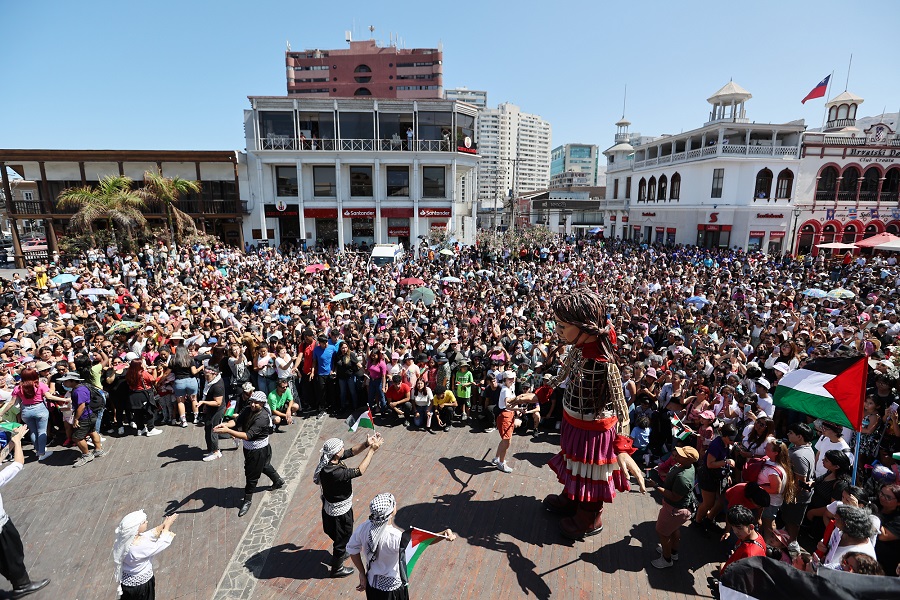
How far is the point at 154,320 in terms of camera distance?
38.4ft

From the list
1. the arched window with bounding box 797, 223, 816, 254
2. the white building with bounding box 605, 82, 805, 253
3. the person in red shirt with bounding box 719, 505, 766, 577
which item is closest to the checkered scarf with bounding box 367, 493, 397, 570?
the person in red shirt with bounding box 719, 505, 766, 577

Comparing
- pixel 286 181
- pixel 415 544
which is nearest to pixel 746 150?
pixel 286 181

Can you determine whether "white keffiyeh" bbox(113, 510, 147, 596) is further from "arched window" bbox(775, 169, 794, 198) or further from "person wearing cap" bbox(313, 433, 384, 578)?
"arched window" bbox(775, 169, 794, 198)

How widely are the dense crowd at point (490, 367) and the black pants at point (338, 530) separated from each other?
266cm

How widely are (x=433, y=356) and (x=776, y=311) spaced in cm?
1031

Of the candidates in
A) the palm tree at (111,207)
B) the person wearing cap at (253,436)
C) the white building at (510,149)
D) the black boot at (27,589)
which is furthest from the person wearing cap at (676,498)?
the white building at (510,149)

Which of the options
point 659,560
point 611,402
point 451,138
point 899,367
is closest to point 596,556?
point 659,560

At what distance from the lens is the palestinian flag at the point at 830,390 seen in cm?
492

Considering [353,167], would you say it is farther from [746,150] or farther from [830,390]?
[830,390]

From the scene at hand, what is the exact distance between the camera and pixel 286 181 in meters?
32.8

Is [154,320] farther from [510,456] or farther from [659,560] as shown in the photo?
[659,560]

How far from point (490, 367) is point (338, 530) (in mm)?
4944

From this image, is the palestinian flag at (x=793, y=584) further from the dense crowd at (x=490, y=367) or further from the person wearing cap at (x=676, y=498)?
the person wearing cap at (x=676, y=498)

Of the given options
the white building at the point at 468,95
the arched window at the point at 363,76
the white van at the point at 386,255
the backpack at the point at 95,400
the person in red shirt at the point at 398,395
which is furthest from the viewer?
the white building at the point at 468,95
